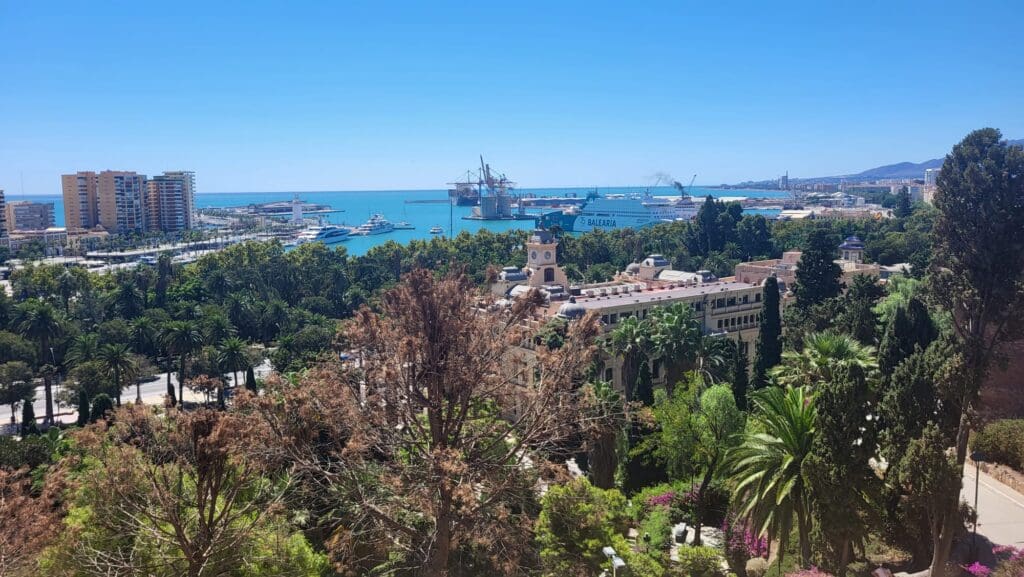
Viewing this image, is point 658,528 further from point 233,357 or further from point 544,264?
point 233,357

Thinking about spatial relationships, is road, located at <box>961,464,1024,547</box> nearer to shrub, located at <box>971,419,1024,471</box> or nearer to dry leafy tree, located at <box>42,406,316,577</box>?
shrub, located at <box>971,419,1024,471</box>

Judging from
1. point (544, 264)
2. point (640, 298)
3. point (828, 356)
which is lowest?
point (640, 298)

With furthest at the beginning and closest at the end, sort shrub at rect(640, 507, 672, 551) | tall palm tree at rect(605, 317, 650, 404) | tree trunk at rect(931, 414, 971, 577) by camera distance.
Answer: tall palm tree at rect(605, 317, 650, 404) < shrub at rect(640, 507, 672, 551) < tree trunk at rect(931, 414, 971, 577)

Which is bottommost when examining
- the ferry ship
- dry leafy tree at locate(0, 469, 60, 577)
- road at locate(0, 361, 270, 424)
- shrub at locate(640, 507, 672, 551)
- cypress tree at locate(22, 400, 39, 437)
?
road at locate(0, 361, 270, 424)

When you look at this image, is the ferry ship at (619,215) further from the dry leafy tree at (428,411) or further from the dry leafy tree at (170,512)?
the dry leafy tree at (170,512)

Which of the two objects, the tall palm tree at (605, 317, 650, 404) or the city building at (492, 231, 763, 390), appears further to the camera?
the city building at (492, 231, 763, 390)

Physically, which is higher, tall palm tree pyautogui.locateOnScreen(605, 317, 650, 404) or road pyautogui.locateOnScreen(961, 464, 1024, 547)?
tall palm tree pyautogui.locateOnScreen(605, 317, 650, 404)

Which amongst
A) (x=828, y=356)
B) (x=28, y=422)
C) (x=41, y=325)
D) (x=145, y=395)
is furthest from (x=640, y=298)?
(x=41, y=325)

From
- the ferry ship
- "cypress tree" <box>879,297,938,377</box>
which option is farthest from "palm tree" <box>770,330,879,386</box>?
the ferry ship
